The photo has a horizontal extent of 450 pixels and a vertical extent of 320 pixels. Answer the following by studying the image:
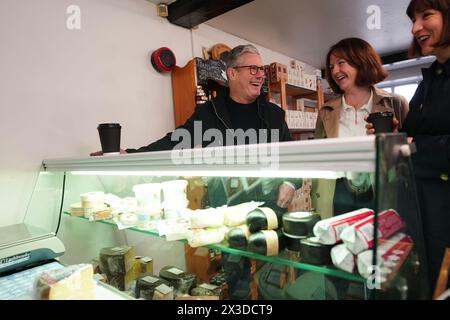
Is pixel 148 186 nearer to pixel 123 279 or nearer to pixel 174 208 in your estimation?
pixel 174 208

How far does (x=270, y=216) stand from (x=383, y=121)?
451 millimetres

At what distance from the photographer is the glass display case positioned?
24.0 inches

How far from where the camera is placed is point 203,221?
1.00 m

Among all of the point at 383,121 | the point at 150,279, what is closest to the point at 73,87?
the point at 150,279

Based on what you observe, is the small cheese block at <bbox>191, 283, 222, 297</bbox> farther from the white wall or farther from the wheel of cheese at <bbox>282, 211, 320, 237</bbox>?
the wheel of cheese at <bbox>282, 211, 320, 237</bbox>

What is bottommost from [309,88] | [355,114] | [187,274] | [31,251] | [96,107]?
[187,274]

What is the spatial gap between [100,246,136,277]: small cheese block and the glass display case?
1 centimetres

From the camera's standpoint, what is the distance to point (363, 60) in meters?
1.48

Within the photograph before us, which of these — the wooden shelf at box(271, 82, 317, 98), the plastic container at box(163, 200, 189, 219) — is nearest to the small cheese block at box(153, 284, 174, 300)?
the plastic container at box(163, 200, 189, 219)

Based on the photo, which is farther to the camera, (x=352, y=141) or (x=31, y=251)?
(x=31, y=251)

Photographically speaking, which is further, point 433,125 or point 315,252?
point 433,125
